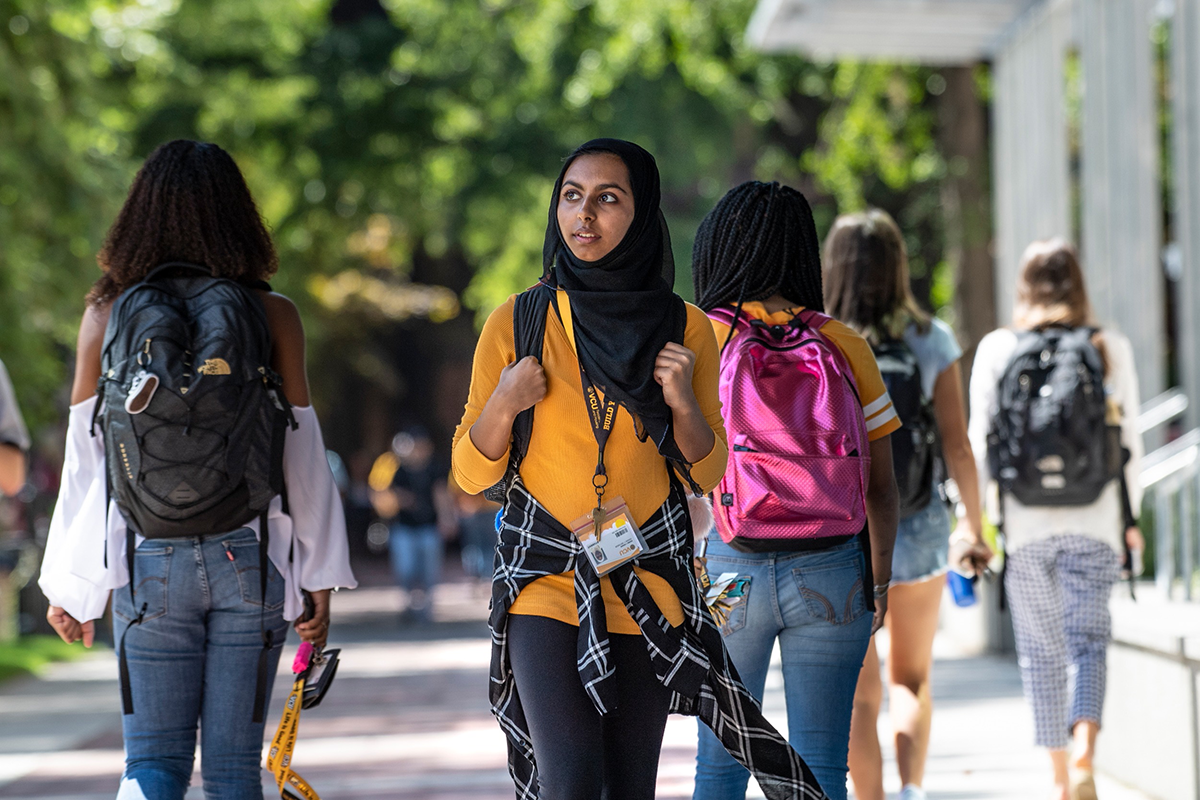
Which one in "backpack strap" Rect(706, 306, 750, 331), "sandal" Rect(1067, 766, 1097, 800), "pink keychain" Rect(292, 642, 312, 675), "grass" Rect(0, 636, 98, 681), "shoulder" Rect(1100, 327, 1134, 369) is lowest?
"grass" Rect(0, 636, 98, 681)

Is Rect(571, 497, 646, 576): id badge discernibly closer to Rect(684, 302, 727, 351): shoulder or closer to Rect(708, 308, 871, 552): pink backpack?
Rect(684, 302, 727, 351): shoulder

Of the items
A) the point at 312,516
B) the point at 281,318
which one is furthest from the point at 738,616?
the point at 281,318

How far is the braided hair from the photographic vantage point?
4.08m

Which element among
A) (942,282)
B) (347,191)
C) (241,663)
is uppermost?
(347,191)

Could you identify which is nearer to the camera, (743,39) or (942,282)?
(743,39)

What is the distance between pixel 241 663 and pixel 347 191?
54.2ft

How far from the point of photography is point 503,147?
61.6 ft

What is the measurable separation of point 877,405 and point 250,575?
1657 millimetres

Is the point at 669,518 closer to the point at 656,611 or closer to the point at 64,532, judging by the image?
the point at 656,611

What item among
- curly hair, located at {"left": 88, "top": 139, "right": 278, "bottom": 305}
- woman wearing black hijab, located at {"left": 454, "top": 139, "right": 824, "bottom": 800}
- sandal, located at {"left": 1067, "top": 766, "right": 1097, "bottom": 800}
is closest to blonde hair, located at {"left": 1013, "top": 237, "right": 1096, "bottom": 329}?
sandal, located at {"left": 1067, "top": 766, "right": 1097, "bottom": 800}

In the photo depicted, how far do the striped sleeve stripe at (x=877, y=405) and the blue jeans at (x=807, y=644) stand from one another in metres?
0.35

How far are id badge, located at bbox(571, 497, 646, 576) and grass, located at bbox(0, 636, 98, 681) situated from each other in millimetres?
9108

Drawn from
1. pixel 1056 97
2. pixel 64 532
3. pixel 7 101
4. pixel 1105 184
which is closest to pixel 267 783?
pixel 64 532

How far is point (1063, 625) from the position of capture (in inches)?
224
